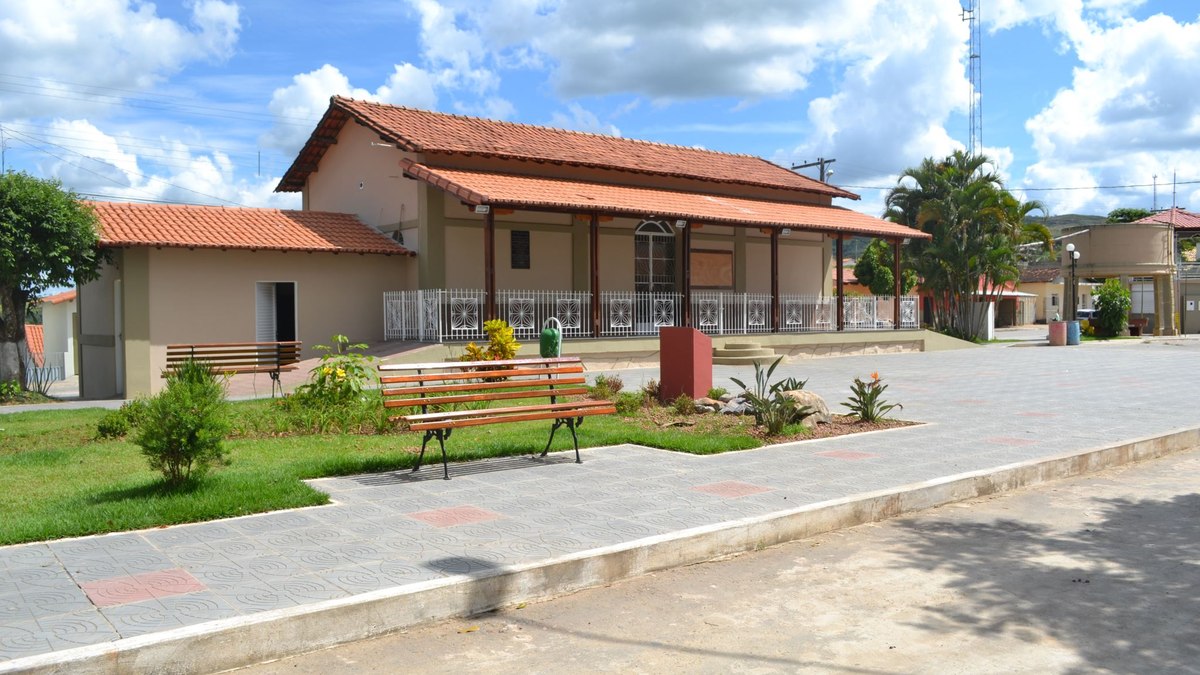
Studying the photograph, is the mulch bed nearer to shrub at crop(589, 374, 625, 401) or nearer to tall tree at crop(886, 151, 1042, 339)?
shrub at crop(589, 374, 625, 401)

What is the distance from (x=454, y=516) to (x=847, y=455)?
13.6 ft

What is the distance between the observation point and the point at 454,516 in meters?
6.35

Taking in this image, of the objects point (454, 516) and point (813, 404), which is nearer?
point (454, 516)

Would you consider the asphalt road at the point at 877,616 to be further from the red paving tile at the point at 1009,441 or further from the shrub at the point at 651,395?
the shrub at the point at 651,395

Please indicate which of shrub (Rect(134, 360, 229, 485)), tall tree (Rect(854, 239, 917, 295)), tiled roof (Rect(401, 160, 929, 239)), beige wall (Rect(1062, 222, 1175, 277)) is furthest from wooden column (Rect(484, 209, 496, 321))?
beige wall (Rect(1062, 222, 1175, 277))

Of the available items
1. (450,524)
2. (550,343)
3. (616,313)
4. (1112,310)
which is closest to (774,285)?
(616,313)

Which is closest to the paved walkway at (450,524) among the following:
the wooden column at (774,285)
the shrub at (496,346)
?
the shrub at (496,346)

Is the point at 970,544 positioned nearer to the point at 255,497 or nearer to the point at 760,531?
the point at 760,531

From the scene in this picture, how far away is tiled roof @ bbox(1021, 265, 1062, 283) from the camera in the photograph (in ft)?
230

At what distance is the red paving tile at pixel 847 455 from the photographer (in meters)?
8.76

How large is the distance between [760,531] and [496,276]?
16.4 meters

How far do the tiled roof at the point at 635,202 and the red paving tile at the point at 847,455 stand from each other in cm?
1100

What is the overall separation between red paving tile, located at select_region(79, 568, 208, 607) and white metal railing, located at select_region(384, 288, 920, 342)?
14.2m

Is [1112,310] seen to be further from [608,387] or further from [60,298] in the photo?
[60,298]
